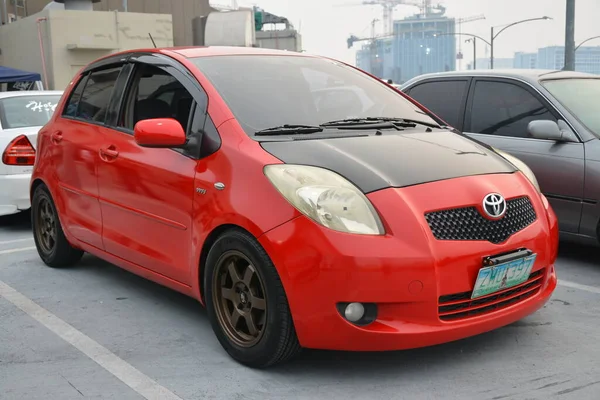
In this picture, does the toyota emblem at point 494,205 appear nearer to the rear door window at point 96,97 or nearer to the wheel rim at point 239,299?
the wheel rim at point 239,299

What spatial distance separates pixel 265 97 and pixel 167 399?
1.66 metres

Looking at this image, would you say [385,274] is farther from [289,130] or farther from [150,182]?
[150,182]

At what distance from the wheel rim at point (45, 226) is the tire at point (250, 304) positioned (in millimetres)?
2270

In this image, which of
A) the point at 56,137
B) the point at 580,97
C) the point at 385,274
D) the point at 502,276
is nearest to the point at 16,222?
the point at 56,137

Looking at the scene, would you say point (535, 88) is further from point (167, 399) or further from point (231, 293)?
point (167, 399)

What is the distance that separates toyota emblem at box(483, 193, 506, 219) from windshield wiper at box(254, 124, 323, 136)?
0.93m

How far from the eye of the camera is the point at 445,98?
655 centimetres

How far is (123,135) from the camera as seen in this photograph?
177 inches

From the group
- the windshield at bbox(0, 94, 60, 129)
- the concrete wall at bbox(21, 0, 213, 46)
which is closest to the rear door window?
the windshield at bbox(0, 94, 60, 129)

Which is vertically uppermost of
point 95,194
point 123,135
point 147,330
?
point 123,135

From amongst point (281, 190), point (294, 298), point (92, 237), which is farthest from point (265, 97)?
point (92, 237)

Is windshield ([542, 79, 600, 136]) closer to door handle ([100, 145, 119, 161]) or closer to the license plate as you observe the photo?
the license plate

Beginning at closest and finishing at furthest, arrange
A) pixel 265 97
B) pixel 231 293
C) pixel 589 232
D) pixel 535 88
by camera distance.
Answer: pixel 231 293, pixel 265 97, pixel 589 232, pixel 535 88

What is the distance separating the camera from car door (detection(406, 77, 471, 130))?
6.40m
